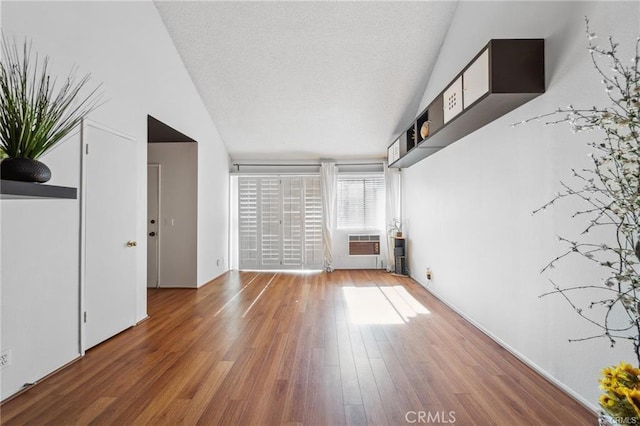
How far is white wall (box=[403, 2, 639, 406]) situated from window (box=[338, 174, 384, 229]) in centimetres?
266

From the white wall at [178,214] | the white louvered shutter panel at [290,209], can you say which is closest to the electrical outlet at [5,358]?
the white wall at [178,214]

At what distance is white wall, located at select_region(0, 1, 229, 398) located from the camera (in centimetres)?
215

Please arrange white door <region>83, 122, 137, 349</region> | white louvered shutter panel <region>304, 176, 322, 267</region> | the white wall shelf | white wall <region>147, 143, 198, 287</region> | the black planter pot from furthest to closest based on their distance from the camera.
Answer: white louvered shutter panel <region>304, 176, 322, 267</region>
white wall <region>147, 143, 198, 287</region>
white door <region>83, 122, 137, 349</region>
the black planter pot
the white wall shelf

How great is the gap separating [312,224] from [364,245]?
1.20 meters

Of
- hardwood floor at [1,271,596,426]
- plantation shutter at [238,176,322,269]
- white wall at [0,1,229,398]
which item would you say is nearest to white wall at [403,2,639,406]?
hardwood floor at [1,271,596,426]

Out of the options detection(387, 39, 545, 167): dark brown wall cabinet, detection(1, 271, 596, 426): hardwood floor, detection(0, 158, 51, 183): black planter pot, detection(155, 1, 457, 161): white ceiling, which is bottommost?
detection(1, 271, 596, 426): hardwood floor

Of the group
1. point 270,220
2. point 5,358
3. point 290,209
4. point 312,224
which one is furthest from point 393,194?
point 5,358

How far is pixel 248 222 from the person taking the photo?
261 inches

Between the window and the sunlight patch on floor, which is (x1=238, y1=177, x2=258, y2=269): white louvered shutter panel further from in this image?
the sunlight patch on floor

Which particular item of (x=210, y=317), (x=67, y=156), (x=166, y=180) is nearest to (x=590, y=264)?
(x=210, y=317)

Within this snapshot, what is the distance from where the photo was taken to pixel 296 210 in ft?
21.7

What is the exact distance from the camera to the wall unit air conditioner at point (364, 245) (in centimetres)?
651

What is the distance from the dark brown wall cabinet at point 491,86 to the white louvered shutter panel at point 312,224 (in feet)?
11.6

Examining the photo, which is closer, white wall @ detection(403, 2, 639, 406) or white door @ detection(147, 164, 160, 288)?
white wall @ detection(403, 2, 639, 406)
